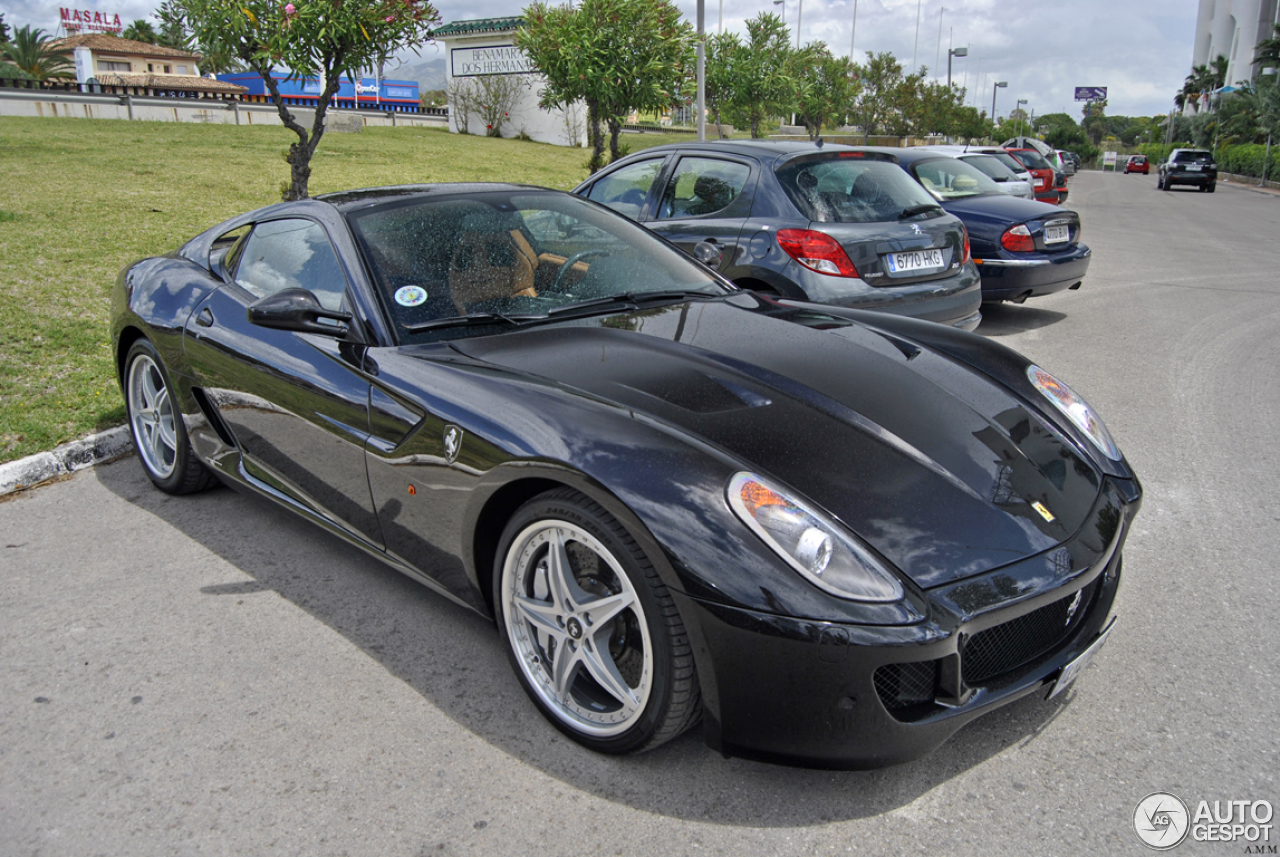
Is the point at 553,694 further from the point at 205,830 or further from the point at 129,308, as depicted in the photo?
the point at 129,308

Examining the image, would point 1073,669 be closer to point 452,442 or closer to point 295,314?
point 452,442

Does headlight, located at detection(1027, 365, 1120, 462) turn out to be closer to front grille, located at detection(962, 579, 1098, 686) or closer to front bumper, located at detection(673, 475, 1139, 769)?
front grille, located at detection(962, 579, 1098, 686)

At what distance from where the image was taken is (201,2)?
9.64 metres

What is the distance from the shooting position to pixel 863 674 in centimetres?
206

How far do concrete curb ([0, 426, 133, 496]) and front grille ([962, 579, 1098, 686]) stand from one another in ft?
14.1

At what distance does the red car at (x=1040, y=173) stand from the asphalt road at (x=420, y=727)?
1732 centimetres

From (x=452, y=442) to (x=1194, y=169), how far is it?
135 feet

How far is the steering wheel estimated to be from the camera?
343cm

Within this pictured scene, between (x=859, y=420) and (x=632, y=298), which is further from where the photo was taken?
(x=632, y=298)

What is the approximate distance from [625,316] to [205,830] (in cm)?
200

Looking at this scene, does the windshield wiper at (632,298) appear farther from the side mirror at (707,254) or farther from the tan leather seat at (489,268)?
the side mirror at (707,254)

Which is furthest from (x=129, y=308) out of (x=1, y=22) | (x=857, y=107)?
(x=1, y=22)

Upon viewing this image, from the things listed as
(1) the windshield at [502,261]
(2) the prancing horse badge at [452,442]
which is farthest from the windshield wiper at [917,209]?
(2) the prancing horse badge at [452,442]

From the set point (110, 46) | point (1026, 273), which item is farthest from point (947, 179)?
point (110, 46)
